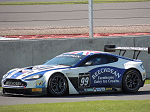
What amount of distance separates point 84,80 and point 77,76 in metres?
0.24

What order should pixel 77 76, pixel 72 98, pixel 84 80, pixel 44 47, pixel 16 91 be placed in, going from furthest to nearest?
pixel 44 47 → pixel 84 80 → pixel 77 76 → pixel 16 91 → pixel 72 98

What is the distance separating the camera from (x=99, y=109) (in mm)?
10039

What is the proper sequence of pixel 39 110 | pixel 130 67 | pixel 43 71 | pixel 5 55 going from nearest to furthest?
pixel 39 110, pixel 43 71, pixel 130 67, pixel 5 55

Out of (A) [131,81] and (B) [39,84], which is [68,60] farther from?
(A) [131,81]

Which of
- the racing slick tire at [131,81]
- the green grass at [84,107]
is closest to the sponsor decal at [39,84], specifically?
the green grass at [84,107]

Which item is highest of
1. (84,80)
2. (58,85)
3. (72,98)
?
(84,80)

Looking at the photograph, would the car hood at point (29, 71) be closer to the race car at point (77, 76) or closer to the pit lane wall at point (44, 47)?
the race car at point (77, 76)

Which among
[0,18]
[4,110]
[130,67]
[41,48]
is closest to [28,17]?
[0,18]

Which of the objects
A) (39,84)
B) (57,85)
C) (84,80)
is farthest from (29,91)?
(84,80)

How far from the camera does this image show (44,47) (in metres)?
16.6

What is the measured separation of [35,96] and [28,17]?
5.95 meters

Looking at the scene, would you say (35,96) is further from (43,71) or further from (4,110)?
(4,110)

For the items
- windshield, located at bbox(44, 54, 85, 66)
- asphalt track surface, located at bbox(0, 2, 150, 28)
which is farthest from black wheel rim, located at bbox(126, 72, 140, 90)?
asphalt track surface, located at bbox(0, 2, 150, 28)

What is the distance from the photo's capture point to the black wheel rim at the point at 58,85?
13031 mm
